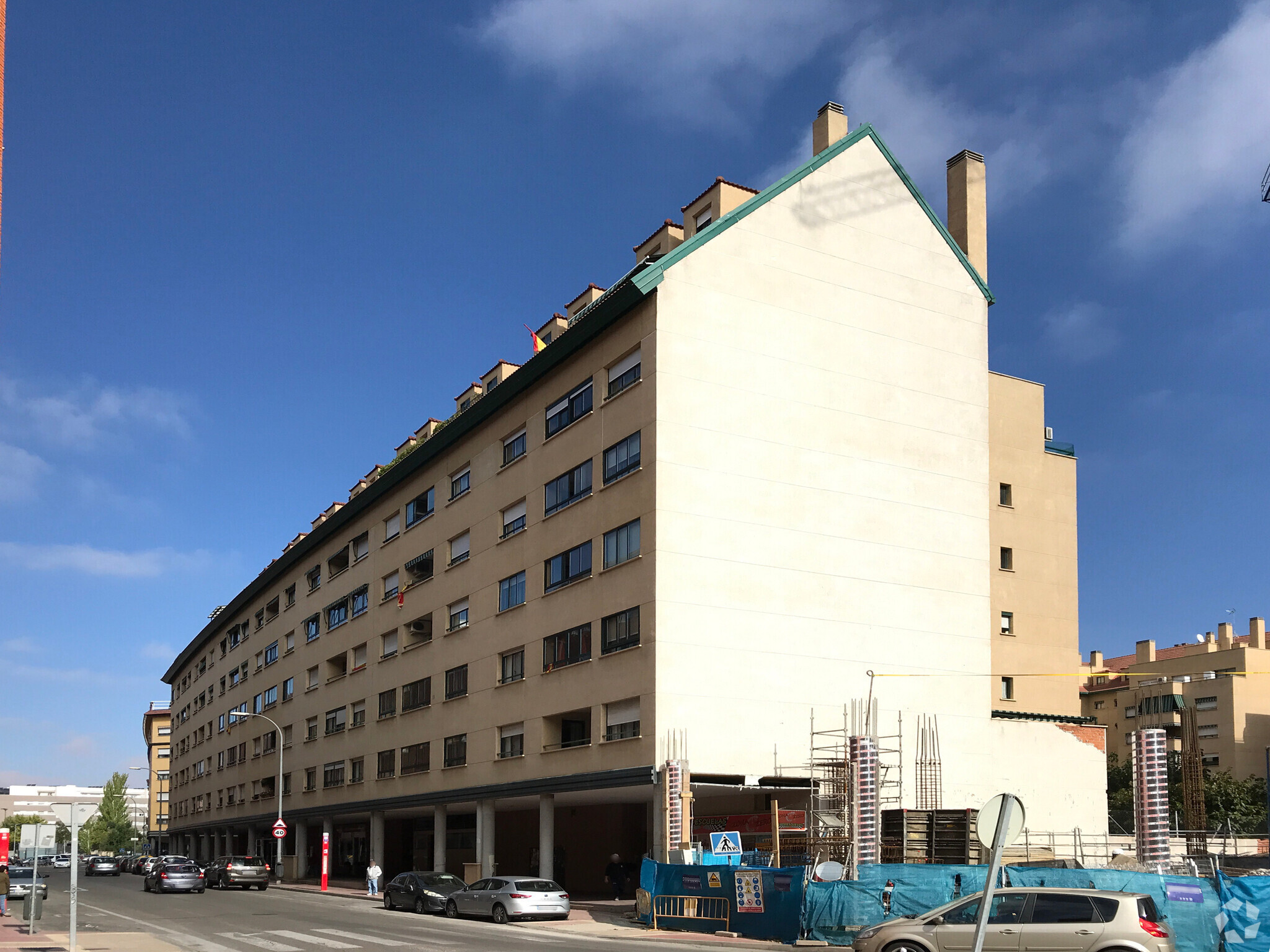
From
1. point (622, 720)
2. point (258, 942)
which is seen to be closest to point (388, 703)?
point (622, 720)

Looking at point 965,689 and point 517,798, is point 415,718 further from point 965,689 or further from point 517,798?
point 965,689

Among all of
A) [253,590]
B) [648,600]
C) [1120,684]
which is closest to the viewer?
[648,600]

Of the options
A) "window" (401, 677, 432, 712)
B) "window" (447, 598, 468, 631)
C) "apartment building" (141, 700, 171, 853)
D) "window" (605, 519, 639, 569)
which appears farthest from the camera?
"apartment building" (141, 700, 171, 853)

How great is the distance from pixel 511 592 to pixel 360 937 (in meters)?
19.8

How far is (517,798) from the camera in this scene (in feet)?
147

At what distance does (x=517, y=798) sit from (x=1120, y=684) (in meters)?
80.6

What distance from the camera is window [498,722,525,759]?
44156 mm

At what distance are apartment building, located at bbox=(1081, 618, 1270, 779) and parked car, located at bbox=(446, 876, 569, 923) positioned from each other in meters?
57.8

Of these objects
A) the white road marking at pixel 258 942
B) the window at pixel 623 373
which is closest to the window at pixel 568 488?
the window at pixel 623 373

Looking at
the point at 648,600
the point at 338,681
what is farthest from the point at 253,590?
the point at 648,600

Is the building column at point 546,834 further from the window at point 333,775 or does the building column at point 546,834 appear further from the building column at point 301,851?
the building column at point 301,851

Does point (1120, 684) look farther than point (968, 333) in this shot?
Yes

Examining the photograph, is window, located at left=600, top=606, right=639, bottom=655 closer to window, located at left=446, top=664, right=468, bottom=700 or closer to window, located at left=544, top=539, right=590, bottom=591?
window, located at left=544, top=539, right=590, bottom=591

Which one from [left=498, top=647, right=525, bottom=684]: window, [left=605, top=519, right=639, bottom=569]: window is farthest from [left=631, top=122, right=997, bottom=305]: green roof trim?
[left=498, top=647, right=525, bottom=684]: window
